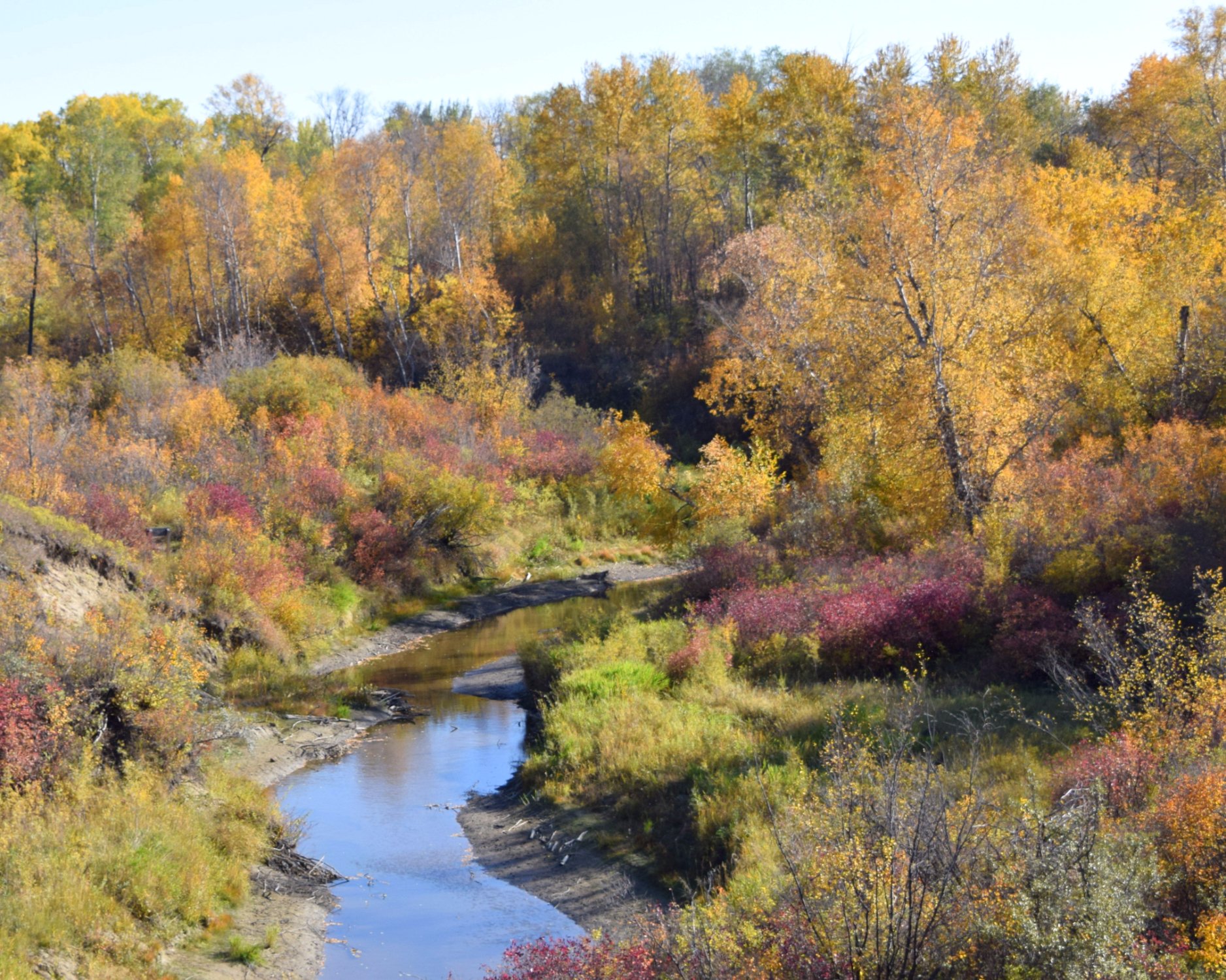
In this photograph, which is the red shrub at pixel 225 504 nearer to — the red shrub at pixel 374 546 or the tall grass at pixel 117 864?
the red shrub at pixel 374 546

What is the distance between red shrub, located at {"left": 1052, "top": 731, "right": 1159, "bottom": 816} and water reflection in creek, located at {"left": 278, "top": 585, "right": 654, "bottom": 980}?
701 cm

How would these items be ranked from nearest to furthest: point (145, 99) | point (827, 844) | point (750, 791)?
point (827, 844) < point (750, 791) < point (145, 99)

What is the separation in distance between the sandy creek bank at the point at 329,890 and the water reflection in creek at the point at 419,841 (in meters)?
0.29

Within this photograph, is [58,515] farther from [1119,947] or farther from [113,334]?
[113,334]

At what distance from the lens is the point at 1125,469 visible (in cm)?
2280

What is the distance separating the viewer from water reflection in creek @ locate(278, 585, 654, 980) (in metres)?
14.5

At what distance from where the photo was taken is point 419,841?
18.4 metres

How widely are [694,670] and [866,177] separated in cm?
1538

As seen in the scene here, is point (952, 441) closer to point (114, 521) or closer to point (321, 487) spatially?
point (321, 487)

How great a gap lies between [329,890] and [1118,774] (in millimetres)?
11382

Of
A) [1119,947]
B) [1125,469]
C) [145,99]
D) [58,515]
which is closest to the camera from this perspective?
[1119,947]

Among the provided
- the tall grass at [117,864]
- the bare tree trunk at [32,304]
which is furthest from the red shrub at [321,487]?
the bare tree trunk at [32,304]

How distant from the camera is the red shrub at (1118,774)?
1134 cm

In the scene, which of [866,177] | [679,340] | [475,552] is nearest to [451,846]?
[866,177]
